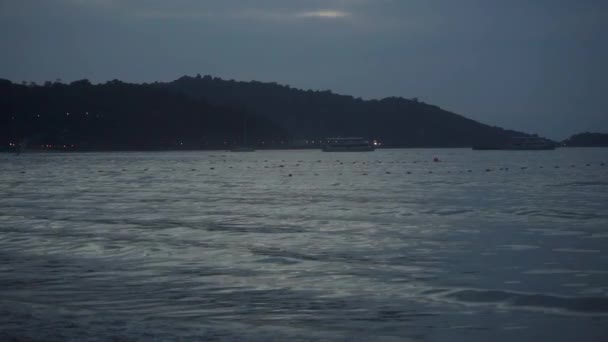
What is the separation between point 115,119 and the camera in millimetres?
144375

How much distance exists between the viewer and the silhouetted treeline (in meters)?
133

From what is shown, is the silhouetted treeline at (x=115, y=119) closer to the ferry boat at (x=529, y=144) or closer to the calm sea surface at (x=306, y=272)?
the ferry boat at (x=529, y=144)

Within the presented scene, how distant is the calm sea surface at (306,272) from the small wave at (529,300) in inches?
1.0

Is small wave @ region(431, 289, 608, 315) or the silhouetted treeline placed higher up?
the silhouetted treeline

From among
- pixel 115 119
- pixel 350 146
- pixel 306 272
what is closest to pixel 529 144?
pixel 350 146

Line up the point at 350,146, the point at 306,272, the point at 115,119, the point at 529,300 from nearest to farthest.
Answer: the point at 529,300 → the point at 306,272 → the point at 350,146 → the point at 115,119

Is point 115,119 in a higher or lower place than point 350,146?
higher

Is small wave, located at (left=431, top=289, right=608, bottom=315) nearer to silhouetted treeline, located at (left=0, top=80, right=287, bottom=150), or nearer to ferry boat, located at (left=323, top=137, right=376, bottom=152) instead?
silhouetted treeline, located at (left=0, top=80, right=287, bottom=150)

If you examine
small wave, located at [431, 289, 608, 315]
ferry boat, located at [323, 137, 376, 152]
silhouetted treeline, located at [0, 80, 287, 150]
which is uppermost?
silhouetted treeline, located at [0, 80, 287, 150]

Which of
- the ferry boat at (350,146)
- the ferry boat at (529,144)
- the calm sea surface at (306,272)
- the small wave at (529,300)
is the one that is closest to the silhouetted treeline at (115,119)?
the ferry boat at (350,146)

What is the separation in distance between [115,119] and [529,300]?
139550 millimetres

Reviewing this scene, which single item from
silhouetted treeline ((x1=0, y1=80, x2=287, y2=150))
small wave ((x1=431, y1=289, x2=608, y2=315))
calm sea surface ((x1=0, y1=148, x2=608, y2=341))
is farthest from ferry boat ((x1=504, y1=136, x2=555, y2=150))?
small wave ((x1=431, y1=289, x2=608, y2=315))

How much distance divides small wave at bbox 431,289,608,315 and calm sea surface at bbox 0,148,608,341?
0.02m

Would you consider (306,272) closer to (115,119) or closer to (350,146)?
(350,146)
